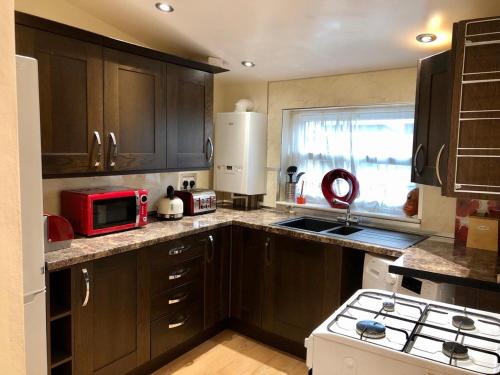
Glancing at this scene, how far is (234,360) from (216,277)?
60 cm

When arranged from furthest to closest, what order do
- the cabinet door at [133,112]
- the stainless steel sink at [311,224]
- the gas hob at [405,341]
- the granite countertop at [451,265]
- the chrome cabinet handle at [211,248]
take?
1. the stainless steel sink at [311,224]
2. the chrome cabinet handle at [211,248]
3. the cabinet door at [133,112]
4. the granite countertop at [451,265]
5. the gas hob at [405,341]

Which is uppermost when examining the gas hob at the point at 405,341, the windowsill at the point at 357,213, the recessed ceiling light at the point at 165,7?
the recessed ceiling light at the point at 165,7

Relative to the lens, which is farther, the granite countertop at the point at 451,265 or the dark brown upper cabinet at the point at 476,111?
the granite countertop at the point at 451,265

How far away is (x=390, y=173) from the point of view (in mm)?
3023

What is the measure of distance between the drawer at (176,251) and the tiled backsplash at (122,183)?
2.08 ft

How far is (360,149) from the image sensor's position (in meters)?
3.16

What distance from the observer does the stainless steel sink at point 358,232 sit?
2.50m

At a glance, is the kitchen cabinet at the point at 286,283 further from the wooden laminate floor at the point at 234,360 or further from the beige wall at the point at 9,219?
the beige wall at the point at 9,219


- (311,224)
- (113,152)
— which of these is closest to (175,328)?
(113,152)

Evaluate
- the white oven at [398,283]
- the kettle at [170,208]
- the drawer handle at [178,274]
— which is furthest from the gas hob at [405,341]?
the kettle at [170,208]

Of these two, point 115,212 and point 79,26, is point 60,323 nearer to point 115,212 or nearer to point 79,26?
point 115,212

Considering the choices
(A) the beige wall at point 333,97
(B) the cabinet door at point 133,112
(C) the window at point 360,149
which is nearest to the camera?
(B) the cabinet door at point 133,112

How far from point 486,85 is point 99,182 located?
2373mm

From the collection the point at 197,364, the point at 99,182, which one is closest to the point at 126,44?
the point at 99,182
